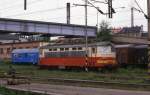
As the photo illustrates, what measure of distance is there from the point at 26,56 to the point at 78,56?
23944 mm

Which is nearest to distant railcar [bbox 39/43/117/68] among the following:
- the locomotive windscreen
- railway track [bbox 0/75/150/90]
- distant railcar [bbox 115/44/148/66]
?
the locomotive windscreen

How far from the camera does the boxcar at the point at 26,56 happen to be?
210 feet

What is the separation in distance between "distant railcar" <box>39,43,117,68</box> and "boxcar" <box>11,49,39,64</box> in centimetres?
1425

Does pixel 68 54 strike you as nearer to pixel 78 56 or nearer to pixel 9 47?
pixel 78 56

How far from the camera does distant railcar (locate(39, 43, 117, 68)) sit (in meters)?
41.0

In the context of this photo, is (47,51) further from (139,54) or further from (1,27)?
(1,27)

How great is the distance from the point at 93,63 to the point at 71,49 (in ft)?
13.4

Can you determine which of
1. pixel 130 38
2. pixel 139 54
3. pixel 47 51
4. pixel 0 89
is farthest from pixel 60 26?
pixel 0 89

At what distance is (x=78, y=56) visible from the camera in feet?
143

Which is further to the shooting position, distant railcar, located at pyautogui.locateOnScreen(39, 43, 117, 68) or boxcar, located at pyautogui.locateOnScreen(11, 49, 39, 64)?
boxcar, located at pyautogui.locateOnScreen(11, 49, 39, 64)

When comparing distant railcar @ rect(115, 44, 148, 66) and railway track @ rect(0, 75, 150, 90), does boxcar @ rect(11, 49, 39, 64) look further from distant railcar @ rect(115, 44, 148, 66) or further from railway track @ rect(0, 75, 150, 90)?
railway track @ rect(0, 75, 150, 90)

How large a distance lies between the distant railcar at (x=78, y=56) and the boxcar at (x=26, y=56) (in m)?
14.2

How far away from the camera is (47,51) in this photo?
1922 inches

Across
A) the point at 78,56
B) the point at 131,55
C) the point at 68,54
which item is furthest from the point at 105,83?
the point at 131,55
